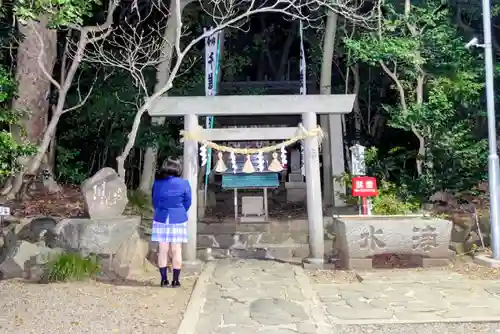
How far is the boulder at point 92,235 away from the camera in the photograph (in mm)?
6973

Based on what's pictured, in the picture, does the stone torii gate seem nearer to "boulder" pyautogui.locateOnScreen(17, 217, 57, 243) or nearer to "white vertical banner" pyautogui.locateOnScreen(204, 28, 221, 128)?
"boulder" pyautogui.locateOnScreen(17, 217, 57, 243)

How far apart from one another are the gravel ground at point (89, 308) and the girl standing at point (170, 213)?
54 cm

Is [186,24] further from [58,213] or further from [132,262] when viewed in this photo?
[132,262]

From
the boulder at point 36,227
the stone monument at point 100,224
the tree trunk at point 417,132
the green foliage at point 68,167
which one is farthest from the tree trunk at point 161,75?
the tree trunk at point 417,132

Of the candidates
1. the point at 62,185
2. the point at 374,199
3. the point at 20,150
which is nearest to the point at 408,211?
the point at 374,199

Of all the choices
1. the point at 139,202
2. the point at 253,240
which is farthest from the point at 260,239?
the point at 139,202

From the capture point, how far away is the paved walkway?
484 centimetres

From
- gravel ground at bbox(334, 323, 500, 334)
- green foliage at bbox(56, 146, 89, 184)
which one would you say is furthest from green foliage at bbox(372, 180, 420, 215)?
green foliage at bbox(56, 146, 89, 184)

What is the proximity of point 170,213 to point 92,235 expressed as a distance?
1.57 m

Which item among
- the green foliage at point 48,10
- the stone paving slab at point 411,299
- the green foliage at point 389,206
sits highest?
the green foliage at point 48,10

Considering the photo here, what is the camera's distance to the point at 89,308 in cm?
521

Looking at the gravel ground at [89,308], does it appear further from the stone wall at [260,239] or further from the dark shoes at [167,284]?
the stone wall at [260,239]

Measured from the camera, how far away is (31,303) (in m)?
5.34

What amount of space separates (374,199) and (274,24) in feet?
40.1
